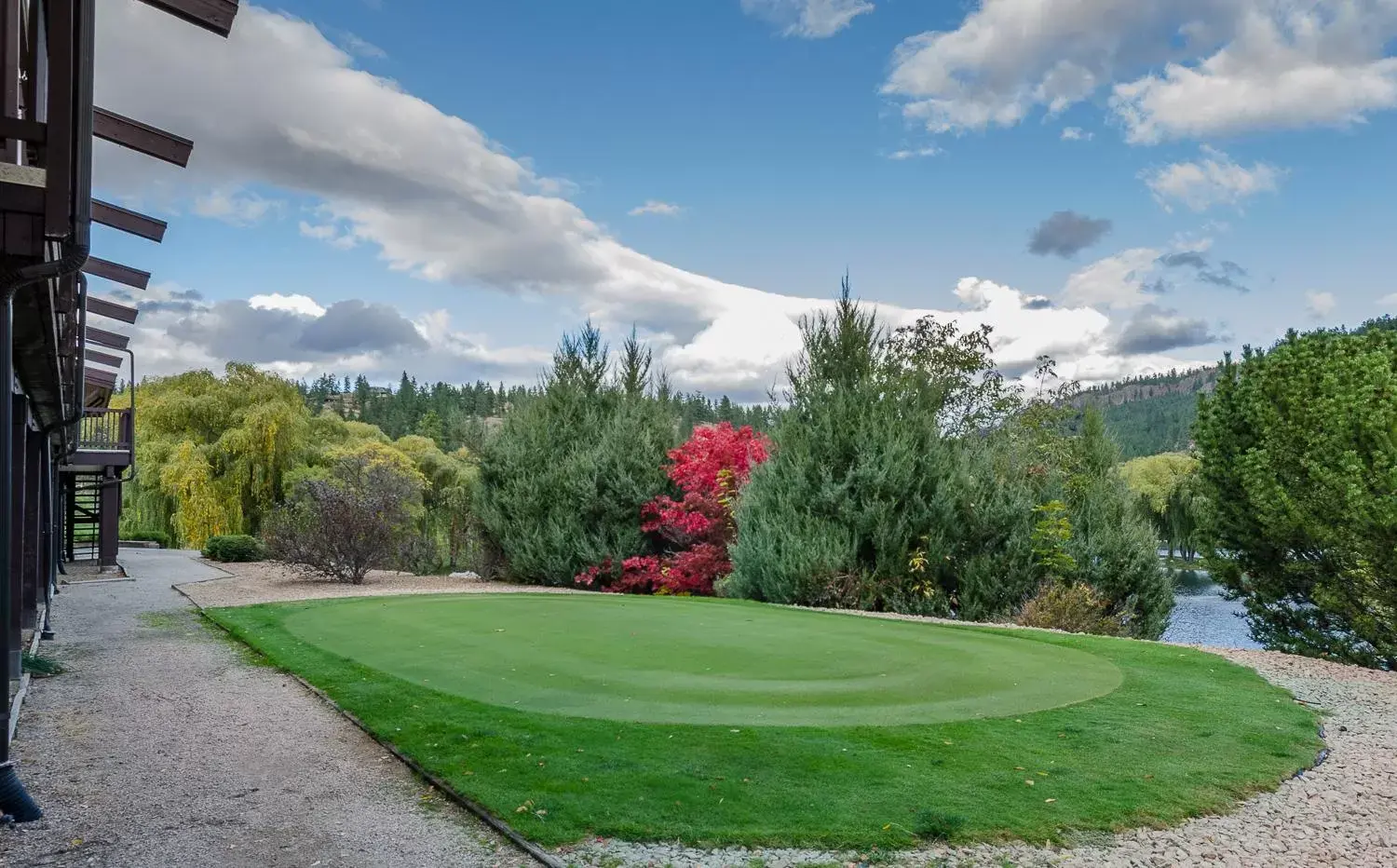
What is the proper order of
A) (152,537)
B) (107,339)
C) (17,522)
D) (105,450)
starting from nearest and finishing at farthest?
(17,522), (107,339), (105,450), (152,537)

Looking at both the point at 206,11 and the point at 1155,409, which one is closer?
the point at 206,11

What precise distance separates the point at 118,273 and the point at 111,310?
3.04 m

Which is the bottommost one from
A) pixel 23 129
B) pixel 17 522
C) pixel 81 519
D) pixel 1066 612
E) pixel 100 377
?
pixel 1066 612

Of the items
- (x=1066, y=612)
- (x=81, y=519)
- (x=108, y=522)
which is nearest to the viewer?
(x=1066, y=612)

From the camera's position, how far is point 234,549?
25.7 metres

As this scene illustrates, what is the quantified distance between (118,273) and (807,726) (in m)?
9.84

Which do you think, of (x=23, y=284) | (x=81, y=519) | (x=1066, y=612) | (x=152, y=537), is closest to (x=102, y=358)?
(x=23, y=284)

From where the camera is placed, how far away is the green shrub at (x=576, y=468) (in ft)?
66.4

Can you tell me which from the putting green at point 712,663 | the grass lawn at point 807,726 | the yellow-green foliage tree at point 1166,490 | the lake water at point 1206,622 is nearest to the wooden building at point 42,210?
the grass lawn at point 807,726

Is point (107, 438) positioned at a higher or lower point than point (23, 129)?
lower

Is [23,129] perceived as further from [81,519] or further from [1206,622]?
[81,519]

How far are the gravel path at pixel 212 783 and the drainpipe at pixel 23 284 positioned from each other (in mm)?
230

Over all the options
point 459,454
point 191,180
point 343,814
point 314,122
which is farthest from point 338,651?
point 459,454

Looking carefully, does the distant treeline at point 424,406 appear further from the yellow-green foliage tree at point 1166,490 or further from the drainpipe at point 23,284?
the drainpipe at point 23,284
